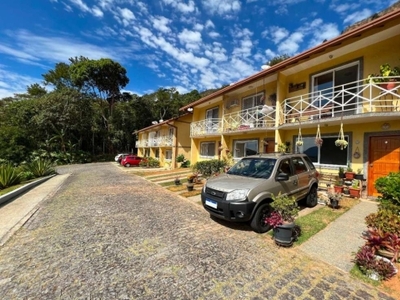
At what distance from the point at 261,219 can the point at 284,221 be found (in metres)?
0.71

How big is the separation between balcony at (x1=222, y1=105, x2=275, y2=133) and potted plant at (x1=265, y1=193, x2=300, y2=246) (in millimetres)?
6879

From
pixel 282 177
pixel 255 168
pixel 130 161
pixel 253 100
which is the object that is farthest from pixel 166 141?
pixel 282 177

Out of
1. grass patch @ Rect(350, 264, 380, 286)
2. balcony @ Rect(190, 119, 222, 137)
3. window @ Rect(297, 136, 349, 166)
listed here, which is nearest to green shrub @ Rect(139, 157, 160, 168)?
balcony @ Rect(190, 119, 222, 137)

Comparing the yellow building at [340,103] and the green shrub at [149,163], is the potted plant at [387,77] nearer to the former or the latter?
the yellow building at [340,103]

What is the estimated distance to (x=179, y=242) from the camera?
4496 millimetres

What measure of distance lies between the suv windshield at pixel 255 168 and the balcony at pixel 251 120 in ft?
16.4

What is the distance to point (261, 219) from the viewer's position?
5.00m

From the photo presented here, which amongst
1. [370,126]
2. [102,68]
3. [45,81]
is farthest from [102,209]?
[45,81]

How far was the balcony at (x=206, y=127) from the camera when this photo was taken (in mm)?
15964

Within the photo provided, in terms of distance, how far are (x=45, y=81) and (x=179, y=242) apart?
2175 inches

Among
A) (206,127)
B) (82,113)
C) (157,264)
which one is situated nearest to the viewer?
(157,264)

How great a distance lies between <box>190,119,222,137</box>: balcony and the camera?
1596cm

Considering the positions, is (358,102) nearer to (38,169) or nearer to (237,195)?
(237,195)

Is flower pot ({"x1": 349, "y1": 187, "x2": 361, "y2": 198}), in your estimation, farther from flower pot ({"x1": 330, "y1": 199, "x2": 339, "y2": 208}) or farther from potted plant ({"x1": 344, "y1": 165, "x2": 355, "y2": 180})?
flower pot ({"x1": 330, "y1": 199, "x2": 339, "y2": 208})
